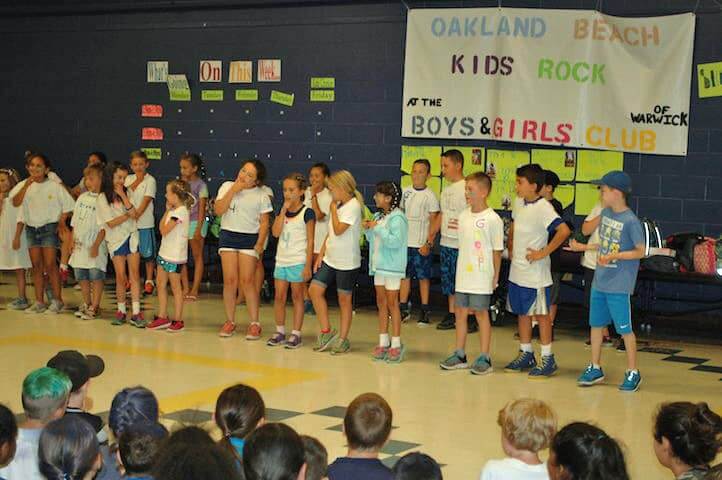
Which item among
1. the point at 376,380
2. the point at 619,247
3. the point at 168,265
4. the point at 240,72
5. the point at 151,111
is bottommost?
the point at 376,380

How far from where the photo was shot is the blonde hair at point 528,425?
421 centimetres

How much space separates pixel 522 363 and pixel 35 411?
17.5 feet

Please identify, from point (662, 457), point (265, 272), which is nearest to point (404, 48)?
point (265, 272)

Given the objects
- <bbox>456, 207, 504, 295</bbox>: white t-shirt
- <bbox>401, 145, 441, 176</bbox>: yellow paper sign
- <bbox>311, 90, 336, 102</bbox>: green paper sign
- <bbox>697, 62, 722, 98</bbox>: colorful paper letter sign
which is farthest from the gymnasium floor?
<bbox>311, 90, 336, 102</bbox>: green paper sign

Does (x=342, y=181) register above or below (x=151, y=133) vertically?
below

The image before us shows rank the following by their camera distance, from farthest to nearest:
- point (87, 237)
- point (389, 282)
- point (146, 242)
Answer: point (146, 242)
point (87, 237)
point (389, 282)

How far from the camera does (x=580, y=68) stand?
11438mm

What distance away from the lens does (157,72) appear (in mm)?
14141

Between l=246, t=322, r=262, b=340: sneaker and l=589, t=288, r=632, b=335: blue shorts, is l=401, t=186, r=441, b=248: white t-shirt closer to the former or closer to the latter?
l=246, t=322, r=262, b=340: sneaker

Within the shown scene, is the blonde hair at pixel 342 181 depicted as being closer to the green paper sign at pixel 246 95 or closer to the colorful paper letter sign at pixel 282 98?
the colorful paper letter sign at pixel 282 98

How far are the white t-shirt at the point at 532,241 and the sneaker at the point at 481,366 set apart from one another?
638mm

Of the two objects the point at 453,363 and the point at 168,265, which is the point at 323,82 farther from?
the point at 453,363

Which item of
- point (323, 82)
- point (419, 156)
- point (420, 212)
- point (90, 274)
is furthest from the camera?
point (323, 82)

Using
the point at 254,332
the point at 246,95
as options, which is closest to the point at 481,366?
the point at 254,332
